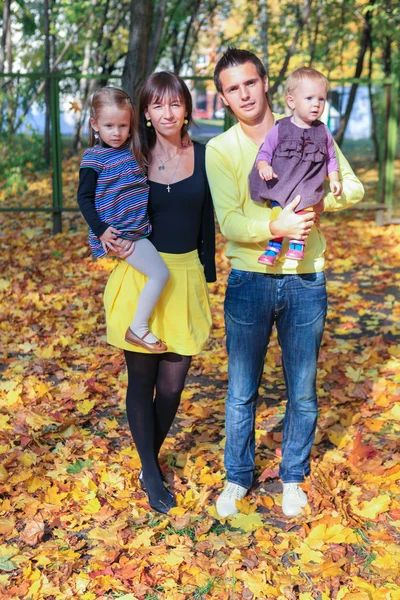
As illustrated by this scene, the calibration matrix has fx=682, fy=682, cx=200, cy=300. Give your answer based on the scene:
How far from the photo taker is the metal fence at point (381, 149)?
877cm

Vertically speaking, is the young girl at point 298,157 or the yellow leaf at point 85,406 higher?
the young girl at point 298,157

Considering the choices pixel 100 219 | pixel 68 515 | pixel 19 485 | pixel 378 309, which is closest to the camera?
pixel 100 219

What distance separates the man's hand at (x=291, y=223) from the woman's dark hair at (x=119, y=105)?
2.07 ft

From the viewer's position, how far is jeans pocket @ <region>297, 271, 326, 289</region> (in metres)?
2.86

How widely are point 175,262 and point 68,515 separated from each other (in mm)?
1278

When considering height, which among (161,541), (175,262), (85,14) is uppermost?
(85,14)

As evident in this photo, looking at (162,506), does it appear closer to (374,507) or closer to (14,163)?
(374,507)

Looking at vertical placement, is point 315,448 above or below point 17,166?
below

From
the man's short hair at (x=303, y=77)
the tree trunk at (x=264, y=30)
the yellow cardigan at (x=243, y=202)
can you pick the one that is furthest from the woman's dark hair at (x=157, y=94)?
the tree trunk at (x=264, y=30)

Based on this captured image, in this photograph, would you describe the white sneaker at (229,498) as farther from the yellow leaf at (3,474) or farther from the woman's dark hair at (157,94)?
the woman's dark hair at (157,94)

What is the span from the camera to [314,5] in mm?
16516

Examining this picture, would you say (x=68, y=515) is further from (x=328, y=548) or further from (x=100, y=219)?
(x=100, y=219)

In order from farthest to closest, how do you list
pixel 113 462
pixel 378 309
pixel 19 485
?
pixel 378 309 < pixel 113 462 < pixel 19 485

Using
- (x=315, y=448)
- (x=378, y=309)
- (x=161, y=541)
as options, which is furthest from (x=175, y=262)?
(x=378, y=309)
